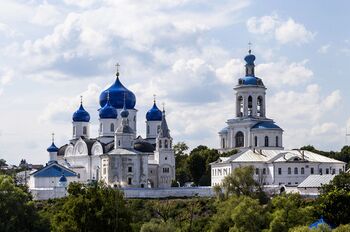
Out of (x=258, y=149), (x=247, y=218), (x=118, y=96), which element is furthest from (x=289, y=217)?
(x=118, y=96)

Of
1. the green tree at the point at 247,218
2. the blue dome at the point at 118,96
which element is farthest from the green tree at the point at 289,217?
the blue dome at the point at 118,96

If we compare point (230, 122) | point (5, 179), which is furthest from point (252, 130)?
point (5, 179)

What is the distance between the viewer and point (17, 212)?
4800 cm

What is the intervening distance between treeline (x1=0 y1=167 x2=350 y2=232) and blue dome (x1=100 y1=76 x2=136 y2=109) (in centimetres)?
2171

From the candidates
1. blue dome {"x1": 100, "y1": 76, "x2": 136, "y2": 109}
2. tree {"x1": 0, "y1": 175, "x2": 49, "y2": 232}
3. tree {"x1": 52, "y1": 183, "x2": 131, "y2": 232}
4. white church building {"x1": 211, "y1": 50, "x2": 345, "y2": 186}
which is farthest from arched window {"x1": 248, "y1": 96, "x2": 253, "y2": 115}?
tree {"x1": 52, "y1": 183, "x2": 131, "y2": 232}

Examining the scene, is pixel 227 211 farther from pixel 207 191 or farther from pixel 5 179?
pixel 207 191

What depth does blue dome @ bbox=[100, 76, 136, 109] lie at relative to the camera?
7569cm

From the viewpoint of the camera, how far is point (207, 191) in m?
64.0

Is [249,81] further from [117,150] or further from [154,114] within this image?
[117,150]

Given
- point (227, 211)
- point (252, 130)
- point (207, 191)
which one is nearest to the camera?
point (227, 211)

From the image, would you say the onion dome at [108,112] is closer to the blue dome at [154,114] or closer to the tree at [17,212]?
the blue dome at [154,114]

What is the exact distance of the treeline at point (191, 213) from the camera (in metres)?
40.4

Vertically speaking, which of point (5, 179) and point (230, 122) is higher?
point (230, 122)

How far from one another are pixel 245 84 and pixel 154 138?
924 centimetres
